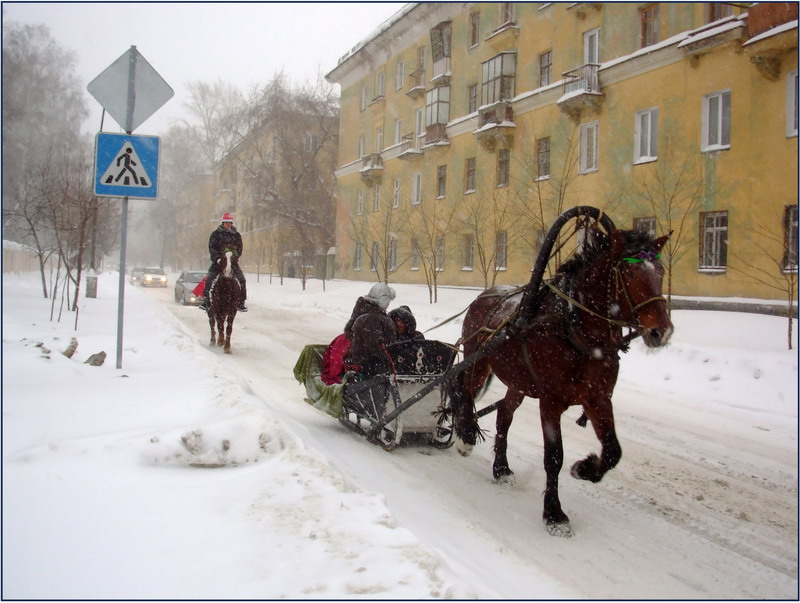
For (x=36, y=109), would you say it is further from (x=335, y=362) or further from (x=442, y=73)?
(x=335, y=362)

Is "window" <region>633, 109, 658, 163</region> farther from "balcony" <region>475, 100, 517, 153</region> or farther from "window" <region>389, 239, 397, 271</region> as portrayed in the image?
"window" <region>389, 239, 397, 271</region>

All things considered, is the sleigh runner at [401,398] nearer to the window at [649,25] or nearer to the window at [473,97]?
the window at [649,25]

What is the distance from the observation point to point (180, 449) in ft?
14.3

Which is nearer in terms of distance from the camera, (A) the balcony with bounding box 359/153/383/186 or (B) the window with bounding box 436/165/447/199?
(B) the window with bounding box 436/165/447/199

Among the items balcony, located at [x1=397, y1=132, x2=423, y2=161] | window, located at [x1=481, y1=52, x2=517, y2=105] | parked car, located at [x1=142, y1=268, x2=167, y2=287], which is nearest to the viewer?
window, located at [x1=481, y1=52, x2=517, y2=105]

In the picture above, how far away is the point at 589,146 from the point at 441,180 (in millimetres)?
10446

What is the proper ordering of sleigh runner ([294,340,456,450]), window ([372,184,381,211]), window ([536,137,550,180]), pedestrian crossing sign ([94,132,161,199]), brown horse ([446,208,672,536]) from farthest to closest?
window ([372,184,381,211])
window ([536,137,550,180])
pedestrian crossing sign ([94,132,161,199])
sleigh runner ([294,340,456,450])
brown horse ([446,208,672,536])

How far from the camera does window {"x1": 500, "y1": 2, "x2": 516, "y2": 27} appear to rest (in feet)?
87.7

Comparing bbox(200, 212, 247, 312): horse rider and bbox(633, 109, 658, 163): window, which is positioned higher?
bbox(633, 109, 658, 163): window

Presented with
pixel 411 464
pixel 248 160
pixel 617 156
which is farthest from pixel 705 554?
pixel 248 160

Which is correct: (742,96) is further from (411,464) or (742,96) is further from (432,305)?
(411,464)

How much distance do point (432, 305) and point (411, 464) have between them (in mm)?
18594

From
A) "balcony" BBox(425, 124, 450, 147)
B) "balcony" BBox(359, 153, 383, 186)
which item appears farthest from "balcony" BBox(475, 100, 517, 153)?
"balcony" BBox(359, 153, 383, 186)

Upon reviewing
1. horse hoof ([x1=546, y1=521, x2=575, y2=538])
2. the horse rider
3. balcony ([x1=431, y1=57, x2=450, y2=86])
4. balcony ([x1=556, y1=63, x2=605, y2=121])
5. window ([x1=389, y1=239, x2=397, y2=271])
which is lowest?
horse hoof ([x1=546, y1=521, x2=575, y2=538])
